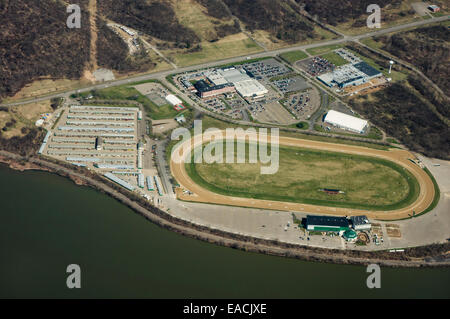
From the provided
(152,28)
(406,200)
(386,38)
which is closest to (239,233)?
(406,200)

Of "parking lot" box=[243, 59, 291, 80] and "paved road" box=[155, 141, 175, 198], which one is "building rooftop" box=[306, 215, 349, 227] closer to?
"paved road" box=[155, 141, 175, 198]

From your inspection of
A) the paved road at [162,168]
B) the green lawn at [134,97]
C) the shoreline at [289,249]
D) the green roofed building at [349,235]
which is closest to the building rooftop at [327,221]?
the green roofed building at [349,235]

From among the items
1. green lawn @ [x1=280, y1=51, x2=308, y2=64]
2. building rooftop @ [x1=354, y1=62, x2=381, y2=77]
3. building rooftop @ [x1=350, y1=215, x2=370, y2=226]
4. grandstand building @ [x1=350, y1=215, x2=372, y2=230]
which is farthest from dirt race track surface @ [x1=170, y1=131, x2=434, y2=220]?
green lawn @ [x1=280, y1=51, x2=308, y2=64]

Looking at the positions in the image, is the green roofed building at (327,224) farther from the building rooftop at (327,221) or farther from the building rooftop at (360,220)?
the building rooftop at (360,220)

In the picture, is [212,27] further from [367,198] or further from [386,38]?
[367,198]

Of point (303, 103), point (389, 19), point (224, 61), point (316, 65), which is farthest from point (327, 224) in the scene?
point (389, 19)

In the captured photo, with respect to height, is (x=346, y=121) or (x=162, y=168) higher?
(x=346, y=121)

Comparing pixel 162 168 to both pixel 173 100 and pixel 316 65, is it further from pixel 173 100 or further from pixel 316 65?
pixel 316 65

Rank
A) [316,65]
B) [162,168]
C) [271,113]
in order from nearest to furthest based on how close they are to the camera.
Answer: [162,168], [271,113], [316,65]
